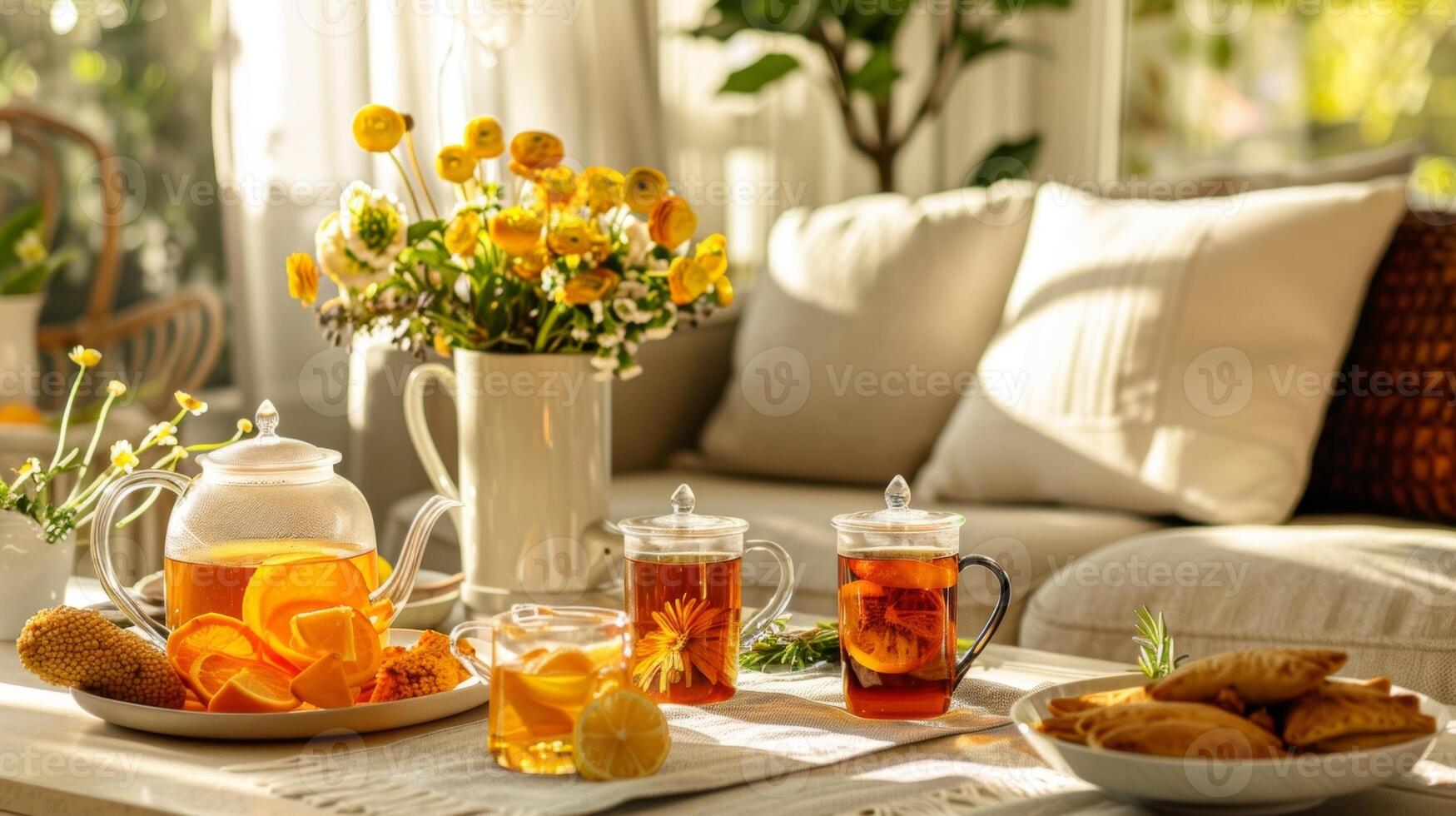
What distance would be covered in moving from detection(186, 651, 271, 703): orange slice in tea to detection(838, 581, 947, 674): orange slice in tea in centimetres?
39

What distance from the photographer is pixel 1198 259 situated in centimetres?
189

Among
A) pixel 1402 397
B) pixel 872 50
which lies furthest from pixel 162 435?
pixel 872 50

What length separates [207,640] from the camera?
940 mm

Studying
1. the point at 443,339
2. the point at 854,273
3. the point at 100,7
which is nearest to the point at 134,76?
the point at 100,7

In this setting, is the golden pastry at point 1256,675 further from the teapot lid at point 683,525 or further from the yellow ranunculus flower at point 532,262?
the yellow ranunculus flower at point 532,262

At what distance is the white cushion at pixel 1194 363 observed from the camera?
1.82 meters

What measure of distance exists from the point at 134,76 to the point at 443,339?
1.86 metres

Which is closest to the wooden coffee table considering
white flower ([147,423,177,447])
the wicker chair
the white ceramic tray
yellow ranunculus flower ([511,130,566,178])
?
the white ceramic tray

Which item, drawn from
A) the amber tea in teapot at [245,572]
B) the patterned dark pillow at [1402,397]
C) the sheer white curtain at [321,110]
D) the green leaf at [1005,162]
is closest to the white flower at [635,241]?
the amber tea in teapot at [245,572]

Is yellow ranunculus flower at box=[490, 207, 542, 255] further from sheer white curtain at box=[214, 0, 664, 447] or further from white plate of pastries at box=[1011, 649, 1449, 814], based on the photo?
sheer white curtain at box=[214, 0, 664, 447]

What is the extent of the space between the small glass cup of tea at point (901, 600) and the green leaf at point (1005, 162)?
221 cm

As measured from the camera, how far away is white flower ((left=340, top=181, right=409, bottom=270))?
3.95 ft

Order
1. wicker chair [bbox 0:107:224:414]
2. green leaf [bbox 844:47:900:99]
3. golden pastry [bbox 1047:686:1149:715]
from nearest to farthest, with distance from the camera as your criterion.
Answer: golden pastry [bbox 1047:686:1149:715] < wicker chair [bbox 0:107:224:414] < green leaf [bbox 844:47:900:99]

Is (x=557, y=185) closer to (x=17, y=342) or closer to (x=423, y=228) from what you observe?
(x=423, y=228)
